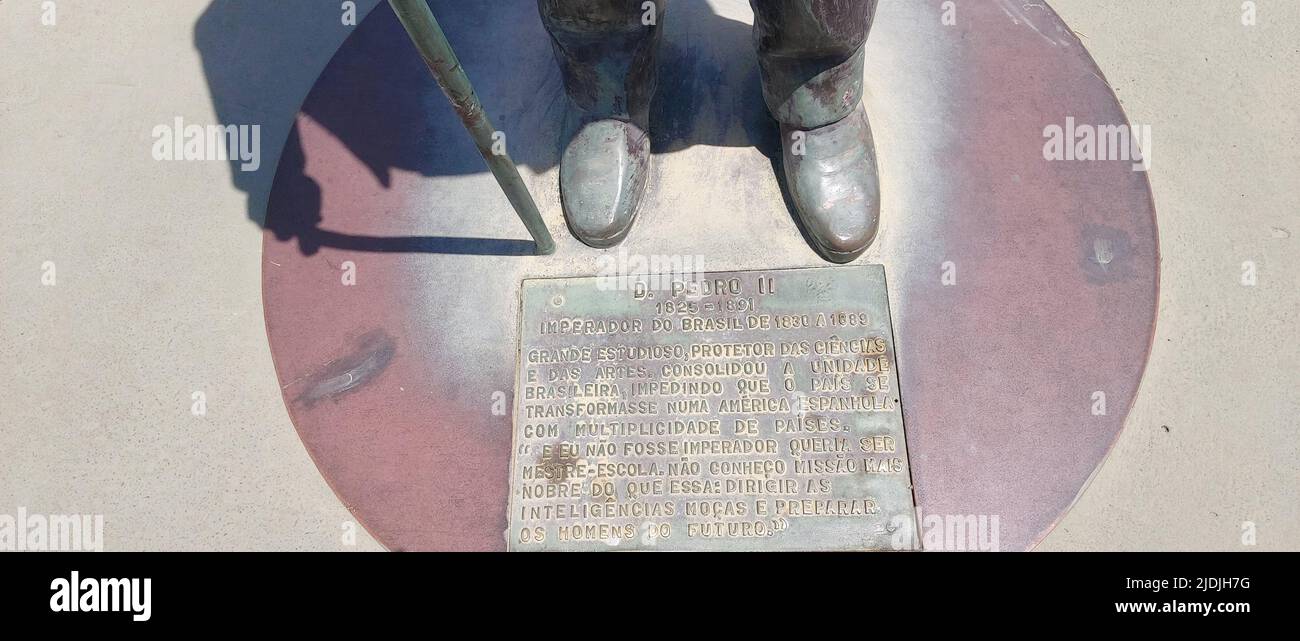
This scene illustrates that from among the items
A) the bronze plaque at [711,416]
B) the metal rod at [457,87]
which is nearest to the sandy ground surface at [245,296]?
the bronze plaque at [711,416]

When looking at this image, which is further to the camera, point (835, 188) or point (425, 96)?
point (425, 96)

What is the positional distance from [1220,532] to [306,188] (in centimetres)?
308

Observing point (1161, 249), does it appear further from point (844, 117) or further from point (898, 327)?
point (844, 117)

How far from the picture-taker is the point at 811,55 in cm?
240

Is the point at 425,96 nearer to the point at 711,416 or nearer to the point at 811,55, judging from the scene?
the point at 811,55

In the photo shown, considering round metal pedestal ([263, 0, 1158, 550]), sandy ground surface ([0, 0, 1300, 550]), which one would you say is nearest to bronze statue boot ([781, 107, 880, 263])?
round metal pedestal ([263, 0, 1158, 550])

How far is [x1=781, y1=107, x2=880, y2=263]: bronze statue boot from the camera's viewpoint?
2.64 meters

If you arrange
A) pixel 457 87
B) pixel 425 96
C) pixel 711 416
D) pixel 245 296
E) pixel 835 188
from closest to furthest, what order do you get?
pixel 457 87 → pixel 711 416 → pixel 835 188 → pixel 245 296 → pixel 425 96

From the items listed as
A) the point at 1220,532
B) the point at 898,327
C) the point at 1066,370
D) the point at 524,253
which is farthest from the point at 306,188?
the point at 1220,532

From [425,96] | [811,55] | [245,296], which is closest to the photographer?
[811,55]

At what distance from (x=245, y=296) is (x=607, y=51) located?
149 centimetres

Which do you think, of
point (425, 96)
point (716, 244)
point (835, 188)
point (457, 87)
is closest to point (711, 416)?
point (716, 244)

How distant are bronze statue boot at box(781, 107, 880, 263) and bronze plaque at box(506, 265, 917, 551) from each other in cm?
10

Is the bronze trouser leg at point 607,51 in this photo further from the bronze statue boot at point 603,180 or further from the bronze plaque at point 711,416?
the bronze plaque at point 711,416
